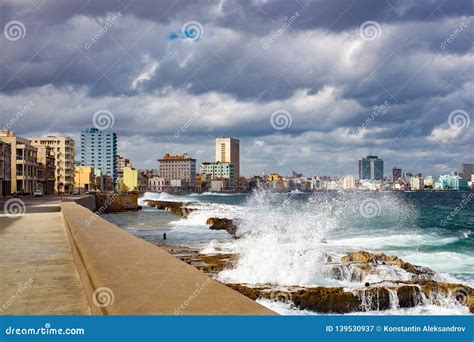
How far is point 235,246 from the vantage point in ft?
70.3

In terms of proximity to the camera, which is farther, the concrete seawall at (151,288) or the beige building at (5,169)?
the beige building at (5,169)

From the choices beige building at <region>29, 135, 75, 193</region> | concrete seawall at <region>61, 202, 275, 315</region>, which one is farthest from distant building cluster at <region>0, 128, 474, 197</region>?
concrete seawall at <region>61, 202, 275, 315</region>

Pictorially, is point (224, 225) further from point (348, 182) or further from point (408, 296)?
point (348, 182)

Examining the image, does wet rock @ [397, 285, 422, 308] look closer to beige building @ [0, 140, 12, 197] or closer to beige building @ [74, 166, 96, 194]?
beige building @ [0, 140, 12, 197]

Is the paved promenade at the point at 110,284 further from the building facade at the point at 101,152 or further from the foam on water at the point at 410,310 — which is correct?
the building facade at the point at 101,152

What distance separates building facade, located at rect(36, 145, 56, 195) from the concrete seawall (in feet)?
252

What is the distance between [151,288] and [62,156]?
11084 cm

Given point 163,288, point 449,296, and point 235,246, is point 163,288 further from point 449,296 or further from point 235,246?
point 235,246

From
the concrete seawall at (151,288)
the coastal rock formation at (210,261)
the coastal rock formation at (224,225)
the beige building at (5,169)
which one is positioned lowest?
the coastal rock formation at (224,225)

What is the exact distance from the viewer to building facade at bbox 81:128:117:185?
19562cm

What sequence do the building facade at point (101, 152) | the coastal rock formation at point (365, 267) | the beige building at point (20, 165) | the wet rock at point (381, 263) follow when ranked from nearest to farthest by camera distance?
the coastal rock formation at point (365, 267), the wet rock at point (381, 263), the beige building at point (20, 165), the building facade at point (101, 152)

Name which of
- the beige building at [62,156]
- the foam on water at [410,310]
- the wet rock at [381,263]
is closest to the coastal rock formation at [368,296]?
the foam on water at [410,310]

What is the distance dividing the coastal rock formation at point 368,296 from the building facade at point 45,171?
72.9m

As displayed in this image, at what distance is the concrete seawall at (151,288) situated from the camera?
3830 millimetres
